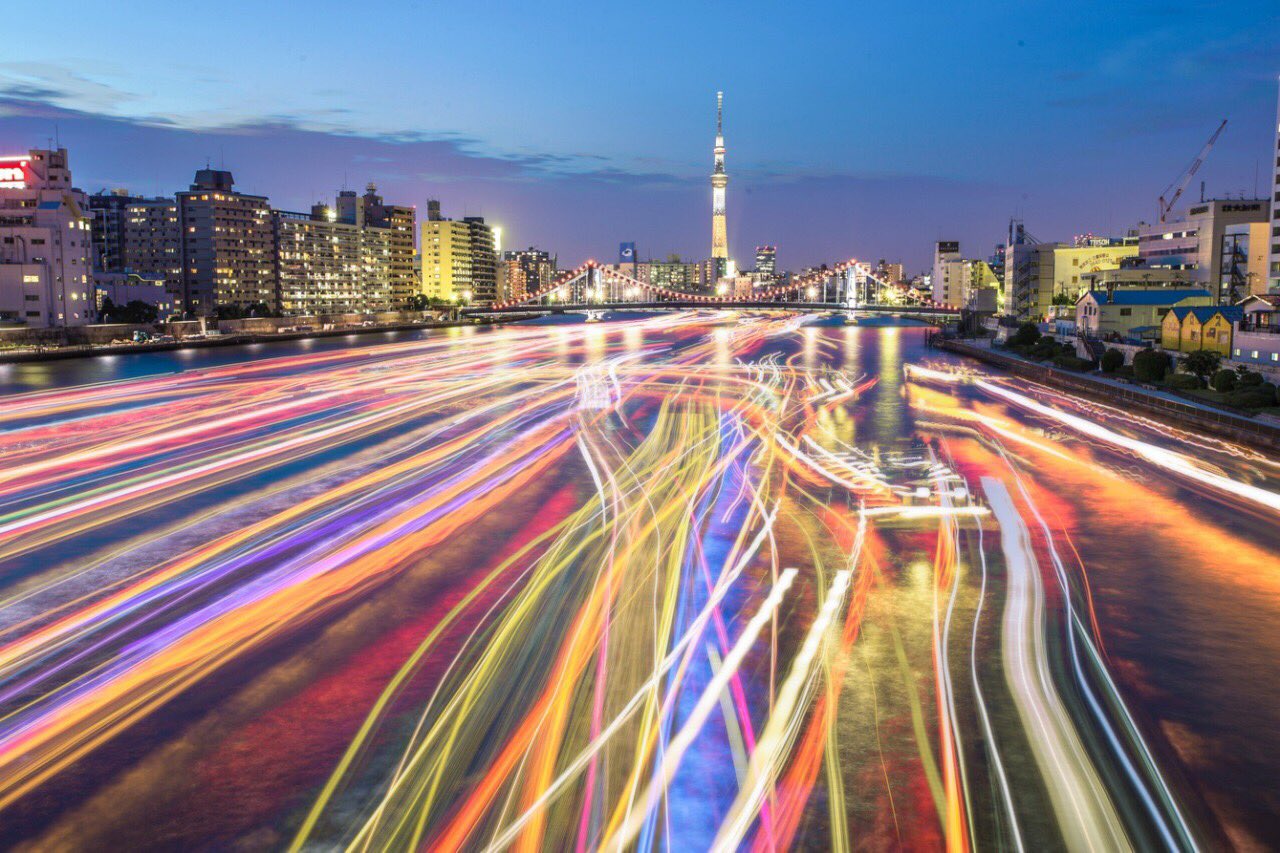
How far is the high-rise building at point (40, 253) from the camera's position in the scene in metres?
53.7

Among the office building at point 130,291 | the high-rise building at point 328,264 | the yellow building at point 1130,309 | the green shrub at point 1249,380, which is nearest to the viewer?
the green shrub at point 1249,380

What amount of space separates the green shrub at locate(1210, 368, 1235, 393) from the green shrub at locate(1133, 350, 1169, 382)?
12.3ft

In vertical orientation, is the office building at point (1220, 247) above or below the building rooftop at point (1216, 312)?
above

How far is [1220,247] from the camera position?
202ft

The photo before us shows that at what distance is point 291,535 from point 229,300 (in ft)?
284

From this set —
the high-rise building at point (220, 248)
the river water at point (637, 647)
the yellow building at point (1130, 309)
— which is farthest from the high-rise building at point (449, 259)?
the river water at point (637, 647)

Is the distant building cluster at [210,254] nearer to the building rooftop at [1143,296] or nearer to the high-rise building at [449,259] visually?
the high-rise building at [449,259]

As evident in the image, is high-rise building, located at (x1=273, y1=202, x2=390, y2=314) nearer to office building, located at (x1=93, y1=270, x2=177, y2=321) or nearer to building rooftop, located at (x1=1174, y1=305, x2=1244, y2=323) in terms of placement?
office building, located at (x1=93, y1=270, x2=177, y2=321)

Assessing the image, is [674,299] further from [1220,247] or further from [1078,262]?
[1220,247]

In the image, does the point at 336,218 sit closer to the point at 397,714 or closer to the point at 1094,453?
the point at 1094,453

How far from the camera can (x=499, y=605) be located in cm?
831

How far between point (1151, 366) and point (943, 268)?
10300 centimetres

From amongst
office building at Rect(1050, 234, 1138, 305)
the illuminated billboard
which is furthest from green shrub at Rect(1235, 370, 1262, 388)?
the illuminated billboard

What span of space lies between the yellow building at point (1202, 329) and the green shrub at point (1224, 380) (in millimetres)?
6181
